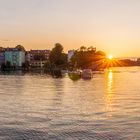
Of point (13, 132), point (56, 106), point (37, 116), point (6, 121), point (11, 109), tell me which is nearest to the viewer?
point (13, 132)

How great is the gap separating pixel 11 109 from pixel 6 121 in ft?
27.5

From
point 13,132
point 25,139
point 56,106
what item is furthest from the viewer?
point 56,106

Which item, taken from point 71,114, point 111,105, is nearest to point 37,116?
point 71,114

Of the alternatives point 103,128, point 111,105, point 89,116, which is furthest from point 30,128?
point 111,105

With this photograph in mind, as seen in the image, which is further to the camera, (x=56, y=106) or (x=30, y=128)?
(x=56, y=106)

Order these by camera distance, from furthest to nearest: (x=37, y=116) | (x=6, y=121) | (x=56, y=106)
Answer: (x=56, y=106)
(x=37, y=116)
(x=6, y=121)

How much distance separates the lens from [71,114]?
1624 inches

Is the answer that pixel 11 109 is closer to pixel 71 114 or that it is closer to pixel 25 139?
pixel 71 114

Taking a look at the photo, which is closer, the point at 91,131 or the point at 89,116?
the point at 91,131

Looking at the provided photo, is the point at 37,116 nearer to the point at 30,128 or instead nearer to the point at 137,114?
the point at 30,128

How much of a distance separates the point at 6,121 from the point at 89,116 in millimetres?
8287

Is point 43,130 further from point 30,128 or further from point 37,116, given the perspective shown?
point 37,116

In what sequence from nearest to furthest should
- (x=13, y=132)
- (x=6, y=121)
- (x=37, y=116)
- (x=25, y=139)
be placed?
(x=25, y=139) < (x=13, y=132) < (x=6, y=121) < (x=37, y=116)

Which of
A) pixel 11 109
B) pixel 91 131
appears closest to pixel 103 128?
pixel 91 131
